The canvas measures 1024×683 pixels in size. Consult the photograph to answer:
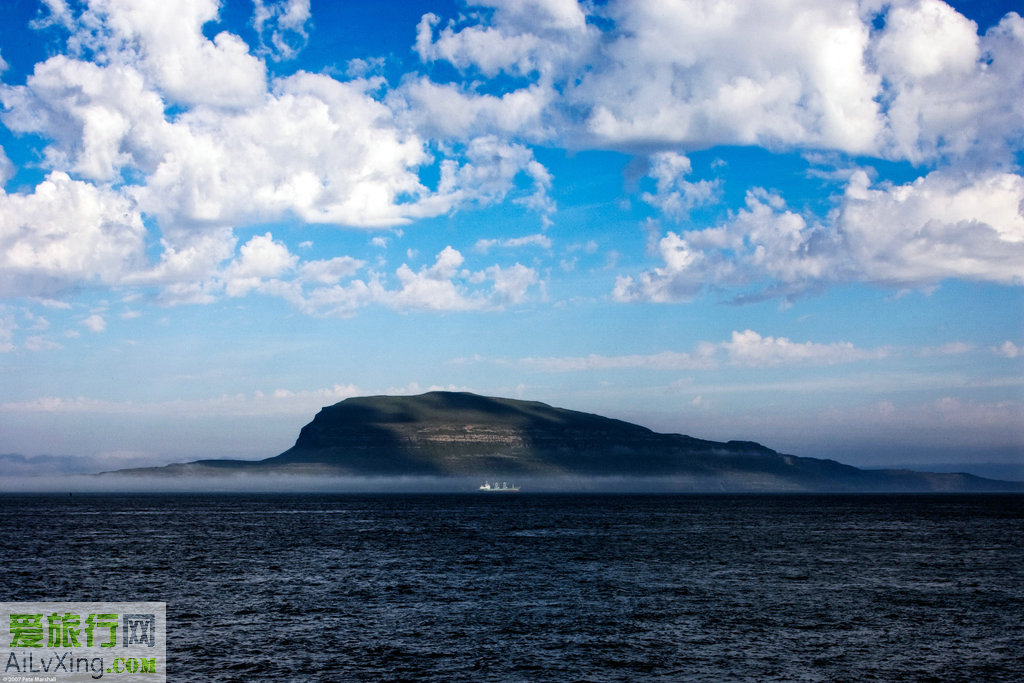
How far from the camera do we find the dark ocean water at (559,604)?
1729 inches

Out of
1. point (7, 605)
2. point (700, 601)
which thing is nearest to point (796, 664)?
point (700, 601)

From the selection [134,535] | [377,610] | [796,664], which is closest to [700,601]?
[796,664]

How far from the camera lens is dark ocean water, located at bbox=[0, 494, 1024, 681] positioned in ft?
144

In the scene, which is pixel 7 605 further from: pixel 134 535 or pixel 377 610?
pixel 134 535

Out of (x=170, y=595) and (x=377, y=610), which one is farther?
(x=170, y=595)

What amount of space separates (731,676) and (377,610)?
26.3m

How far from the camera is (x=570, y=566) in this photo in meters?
86.5

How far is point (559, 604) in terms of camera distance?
6191 centimetres

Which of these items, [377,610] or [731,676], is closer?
[731,676]

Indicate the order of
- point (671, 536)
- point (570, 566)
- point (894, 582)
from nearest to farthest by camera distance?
1. point (894, 582)
2. point (570, 566)
3. point (671, 536)

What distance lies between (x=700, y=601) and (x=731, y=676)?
21.8m

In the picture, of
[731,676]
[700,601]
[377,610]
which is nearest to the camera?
[731,676]

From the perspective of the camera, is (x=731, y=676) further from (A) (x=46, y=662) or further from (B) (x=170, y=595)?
(B) (x=170, y=595)

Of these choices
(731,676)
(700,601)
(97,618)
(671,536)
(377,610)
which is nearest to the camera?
(731,676)
